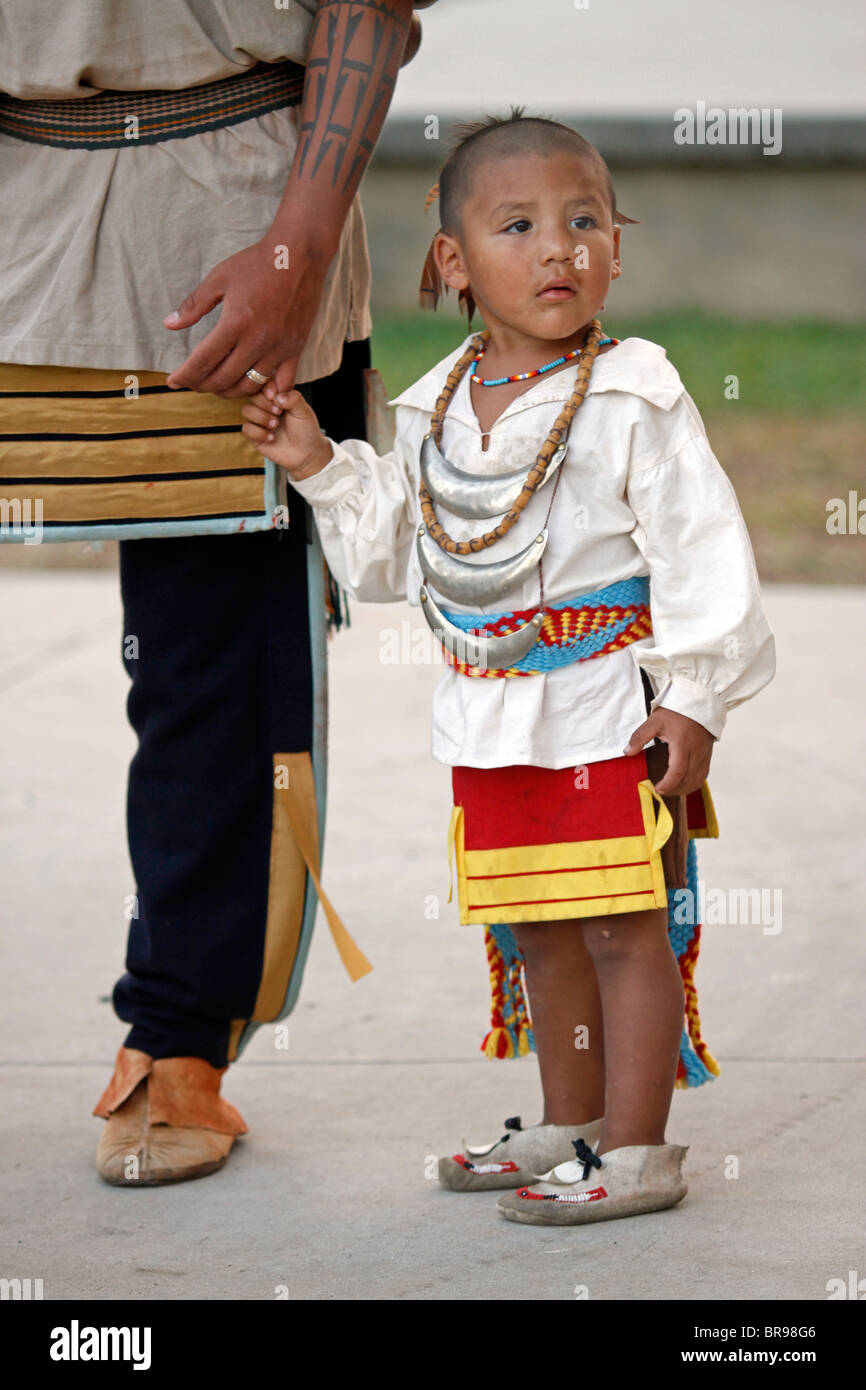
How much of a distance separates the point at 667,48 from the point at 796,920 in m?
12.7

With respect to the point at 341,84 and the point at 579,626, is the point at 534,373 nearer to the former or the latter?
the point at 579,626

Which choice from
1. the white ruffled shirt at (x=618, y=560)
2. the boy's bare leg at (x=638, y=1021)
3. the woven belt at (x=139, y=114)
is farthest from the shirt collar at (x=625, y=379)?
the boy's bare leg at (x=638, y=1021)

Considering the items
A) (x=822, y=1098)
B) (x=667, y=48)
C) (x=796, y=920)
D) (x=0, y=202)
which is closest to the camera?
(x=0, y=202)

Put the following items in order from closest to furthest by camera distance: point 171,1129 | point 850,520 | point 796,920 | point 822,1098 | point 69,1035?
1. point 171,1129
2. point 822,1098
3. point 69,1035
4. point 796,920
5. point 850,520

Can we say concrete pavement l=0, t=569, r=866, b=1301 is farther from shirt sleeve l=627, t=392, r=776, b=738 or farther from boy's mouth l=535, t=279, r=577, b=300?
boy's mouth l=535, t=279, r=577, b=300

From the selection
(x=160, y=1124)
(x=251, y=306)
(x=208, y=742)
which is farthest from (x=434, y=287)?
(x=160, y=1124)

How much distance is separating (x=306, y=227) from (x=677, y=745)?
76 centimetres

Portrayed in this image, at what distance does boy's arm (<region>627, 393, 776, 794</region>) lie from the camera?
6.61 feet

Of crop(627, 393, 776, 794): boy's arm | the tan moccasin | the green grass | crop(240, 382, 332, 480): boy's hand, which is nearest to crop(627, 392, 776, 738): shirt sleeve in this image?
crop(627, 393, 776, 794): boy's arm

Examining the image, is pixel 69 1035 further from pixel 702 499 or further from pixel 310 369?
pixel 702 499

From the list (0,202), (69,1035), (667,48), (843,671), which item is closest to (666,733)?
(0,202)

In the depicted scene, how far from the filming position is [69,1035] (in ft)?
9.46

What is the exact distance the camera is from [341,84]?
2.14 meters

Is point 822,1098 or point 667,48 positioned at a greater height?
point 667,48
